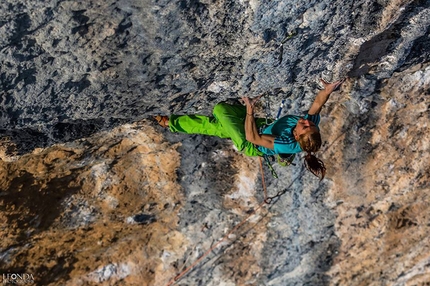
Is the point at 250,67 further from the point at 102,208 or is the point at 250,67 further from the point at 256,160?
the point at 102,208

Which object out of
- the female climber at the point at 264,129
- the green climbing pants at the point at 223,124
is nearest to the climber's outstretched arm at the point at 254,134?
the female climber at the point at 264,129

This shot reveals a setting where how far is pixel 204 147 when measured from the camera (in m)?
3.47

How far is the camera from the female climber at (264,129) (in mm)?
2434

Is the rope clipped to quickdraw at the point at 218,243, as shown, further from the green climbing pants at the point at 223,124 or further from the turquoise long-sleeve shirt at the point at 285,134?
the turquoise long-sleeve shirt at the point at 285,134

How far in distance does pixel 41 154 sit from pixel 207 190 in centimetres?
137

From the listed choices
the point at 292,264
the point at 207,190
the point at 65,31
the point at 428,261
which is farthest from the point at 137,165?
the point at 428,261

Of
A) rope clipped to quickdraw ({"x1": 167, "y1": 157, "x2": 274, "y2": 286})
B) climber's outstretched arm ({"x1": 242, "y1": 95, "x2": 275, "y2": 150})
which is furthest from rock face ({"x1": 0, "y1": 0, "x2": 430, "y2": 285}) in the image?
climber's outstretched arm ({"x1": 242, "y1": 95, "x2": 275, "y2": 150})

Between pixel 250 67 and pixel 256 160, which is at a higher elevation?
pixel 250 67

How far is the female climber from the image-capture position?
2.43m

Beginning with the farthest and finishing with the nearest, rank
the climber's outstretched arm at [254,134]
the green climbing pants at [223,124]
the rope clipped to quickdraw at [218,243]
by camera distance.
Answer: the rope clipped to quickdraw at [218,243] → the green climbing pants at [223,124] → the climber's outstretched arm at [254,134]

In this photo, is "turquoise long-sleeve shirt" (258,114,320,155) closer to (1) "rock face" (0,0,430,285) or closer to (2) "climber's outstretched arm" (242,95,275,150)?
(2) "climber's outstretched arm" (242,95,275,150)

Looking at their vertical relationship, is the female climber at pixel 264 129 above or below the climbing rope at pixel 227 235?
above

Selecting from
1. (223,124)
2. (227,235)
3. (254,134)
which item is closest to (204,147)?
(223,124)

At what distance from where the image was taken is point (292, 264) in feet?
14.5
